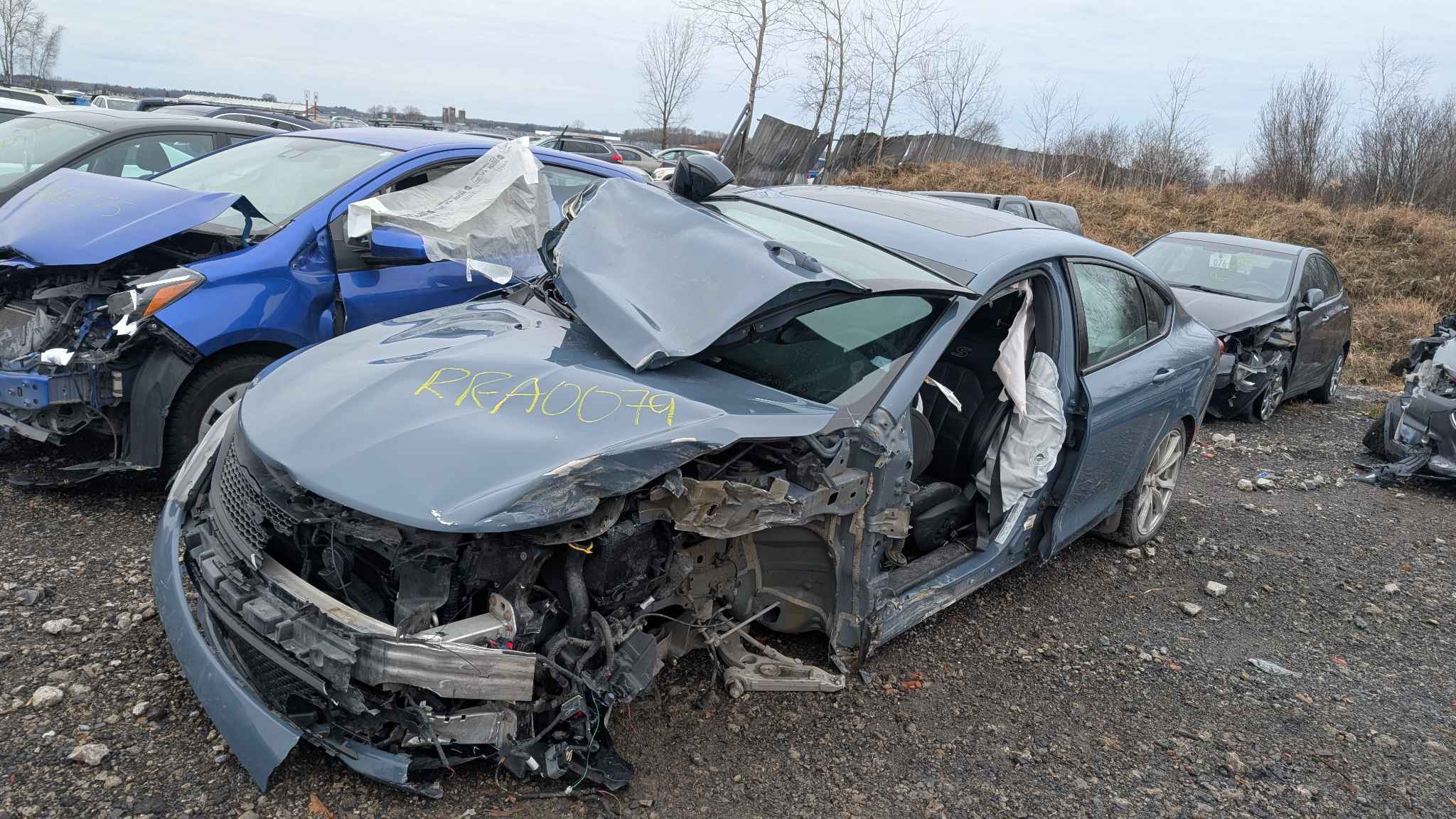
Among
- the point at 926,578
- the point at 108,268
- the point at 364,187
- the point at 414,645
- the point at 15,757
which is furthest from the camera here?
the point at 364,187

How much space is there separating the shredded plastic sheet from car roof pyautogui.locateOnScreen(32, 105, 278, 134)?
5.12m

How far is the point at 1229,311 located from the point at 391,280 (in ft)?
23.4

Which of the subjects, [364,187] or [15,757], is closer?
[15,757]

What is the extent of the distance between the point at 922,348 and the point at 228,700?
89.6 inches

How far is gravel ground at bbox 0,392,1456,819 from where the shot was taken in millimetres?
2506

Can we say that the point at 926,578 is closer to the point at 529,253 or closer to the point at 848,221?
the point at 848,221

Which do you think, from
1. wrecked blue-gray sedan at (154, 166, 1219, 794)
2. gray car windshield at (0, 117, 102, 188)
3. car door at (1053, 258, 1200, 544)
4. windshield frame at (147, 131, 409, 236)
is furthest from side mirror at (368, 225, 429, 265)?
gray car windshield at (0, 117, 102, 188)

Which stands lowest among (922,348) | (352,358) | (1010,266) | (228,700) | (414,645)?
(228,700)

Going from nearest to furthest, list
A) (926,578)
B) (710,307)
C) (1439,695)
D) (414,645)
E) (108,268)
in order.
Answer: (414,645)
(710,307)
(926,578)
(1439,695)
(108,268)

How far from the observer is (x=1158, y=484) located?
4957 millimetres

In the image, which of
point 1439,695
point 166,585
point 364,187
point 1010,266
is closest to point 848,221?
point 1010,266

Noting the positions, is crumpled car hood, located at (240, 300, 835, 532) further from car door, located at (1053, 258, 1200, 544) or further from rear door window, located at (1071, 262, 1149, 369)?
rear door window, located at (1071, 262, 1149, 369)

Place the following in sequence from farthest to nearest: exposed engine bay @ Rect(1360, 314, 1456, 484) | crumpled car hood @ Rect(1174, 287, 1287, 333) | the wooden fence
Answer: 1. the wooden fence
2. crumpled car hood @ Rect(1174, 287, 1287, 333)
3. exposed engine bay @ Rect(1360, 314, 1456, 484)

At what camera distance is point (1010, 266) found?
3.42m
